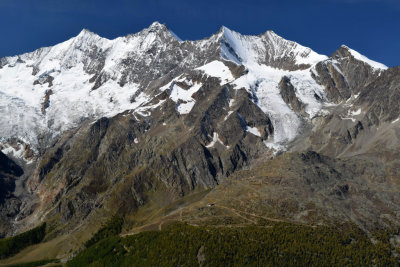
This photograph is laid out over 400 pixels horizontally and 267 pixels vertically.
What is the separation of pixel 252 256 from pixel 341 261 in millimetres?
42665

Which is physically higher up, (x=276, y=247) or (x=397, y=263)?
(x=276, y=247)

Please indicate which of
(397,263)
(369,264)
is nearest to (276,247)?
(369,264)

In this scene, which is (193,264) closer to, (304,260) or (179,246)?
(179,246)

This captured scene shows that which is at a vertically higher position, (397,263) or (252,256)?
(252,256)

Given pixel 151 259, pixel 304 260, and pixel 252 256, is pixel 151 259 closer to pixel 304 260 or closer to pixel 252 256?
pixel 252 256

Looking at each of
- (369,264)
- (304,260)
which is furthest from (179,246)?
(369,264)

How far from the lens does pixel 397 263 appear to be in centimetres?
19938

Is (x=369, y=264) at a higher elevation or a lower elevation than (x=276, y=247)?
lower

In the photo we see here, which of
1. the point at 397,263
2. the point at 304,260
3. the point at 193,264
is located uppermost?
the point at 193,264

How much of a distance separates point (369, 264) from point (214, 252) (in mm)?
75031

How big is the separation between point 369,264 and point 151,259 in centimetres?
10541

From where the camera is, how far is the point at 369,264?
195m

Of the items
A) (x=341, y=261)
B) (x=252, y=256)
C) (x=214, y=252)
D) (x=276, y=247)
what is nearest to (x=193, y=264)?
(x=214, y=252)

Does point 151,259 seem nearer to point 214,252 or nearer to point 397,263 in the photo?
point 214,252
